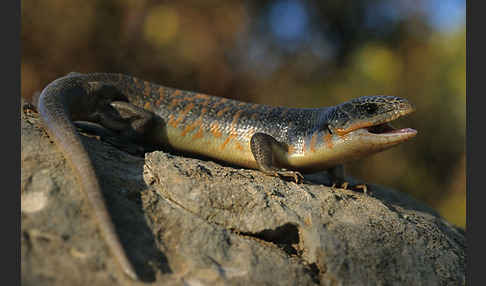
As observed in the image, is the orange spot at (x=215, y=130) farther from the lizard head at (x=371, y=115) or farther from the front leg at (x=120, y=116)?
the lizard head at (x=371, y=115)

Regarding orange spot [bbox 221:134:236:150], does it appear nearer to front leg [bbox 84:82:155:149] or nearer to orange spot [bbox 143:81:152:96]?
front leg [bbox 84:82:155:149]

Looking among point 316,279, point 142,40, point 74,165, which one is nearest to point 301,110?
point 316,279

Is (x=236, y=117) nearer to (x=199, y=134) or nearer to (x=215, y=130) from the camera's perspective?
(x=215, y=130)

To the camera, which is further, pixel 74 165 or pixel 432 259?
pixel 432 259

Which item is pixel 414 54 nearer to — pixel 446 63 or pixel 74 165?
pixel 446 63

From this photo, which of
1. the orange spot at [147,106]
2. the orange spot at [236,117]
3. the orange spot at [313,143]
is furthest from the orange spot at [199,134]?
the orange spot at [313,143]

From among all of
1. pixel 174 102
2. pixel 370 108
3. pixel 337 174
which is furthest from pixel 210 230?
pixel 337 174
